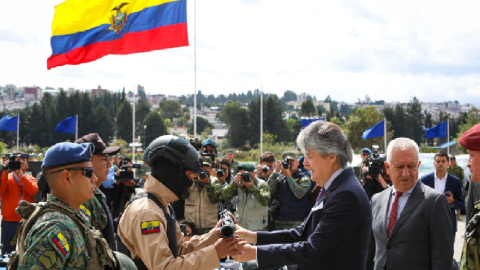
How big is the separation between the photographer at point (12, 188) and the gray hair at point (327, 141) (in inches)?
259

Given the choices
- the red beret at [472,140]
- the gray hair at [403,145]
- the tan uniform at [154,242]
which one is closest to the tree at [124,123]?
the gray hair at [403,145]

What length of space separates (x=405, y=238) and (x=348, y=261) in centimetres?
89

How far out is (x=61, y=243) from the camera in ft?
8.63

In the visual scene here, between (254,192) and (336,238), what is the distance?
15.8ft

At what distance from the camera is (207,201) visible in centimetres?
786

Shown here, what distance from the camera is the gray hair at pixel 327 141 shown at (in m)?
3.17

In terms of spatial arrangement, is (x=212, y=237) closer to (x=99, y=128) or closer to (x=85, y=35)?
(x=85, y=35)

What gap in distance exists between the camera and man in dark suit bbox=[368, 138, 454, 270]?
11.6 ft

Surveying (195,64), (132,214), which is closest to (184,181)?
(132,214)

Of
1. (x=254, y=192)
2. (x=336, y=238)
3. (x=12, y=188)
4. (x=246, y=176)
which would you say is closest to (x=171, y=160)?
(x=336, y=238)

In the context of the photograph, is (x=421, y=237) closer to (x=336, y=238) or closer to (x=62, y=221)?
(x=336, y=238)

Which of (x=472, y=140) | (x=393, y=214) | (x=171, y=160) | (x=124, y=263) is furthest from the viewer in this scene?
(x=393, y=214)

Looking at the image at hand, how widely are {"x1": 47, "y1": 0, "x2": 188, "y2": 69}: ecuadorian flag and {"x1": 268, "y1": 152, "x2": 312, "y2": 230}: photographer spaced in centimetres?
471

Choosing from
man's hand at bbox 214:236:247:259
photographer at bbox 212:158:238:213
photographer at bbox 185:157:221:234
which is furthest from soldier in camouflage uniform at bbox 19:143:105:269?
photographer at bbox 185:157:221:234
